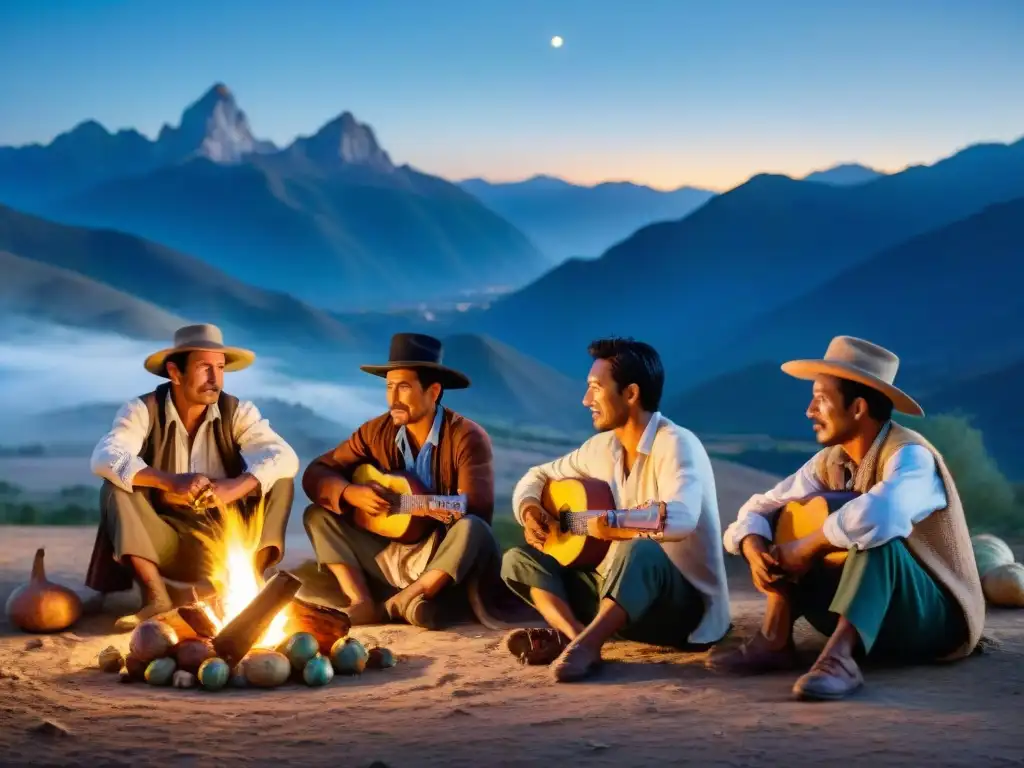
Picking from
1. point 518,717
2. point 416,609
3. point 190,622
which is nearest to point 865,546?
point 518,717

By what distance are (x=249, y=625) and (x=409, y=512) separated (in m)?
1.30

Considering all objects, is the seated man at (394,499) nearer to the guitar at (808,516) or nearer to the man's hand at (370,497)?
the man's hand at (370,497)

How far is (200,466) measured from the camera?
6367mm

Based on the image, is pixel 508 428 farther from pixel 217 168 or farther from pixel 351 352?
pixel 217 168

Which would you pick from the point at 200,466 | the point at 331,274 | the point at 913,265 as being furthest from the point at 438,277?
the point at 200,466

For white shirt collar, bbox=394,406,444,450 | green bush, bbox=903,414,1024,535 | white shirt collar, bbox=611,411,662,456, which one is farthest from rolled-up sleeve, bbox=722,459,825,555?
green bush, bbox=903,414,1024,535

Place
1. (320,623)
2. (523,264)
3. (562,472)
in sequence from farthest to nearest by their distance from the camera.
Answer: (523,264), (562,472), (320,623)

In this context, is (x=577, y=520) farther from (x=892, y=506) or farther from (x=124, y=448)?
(x=124, y=448)

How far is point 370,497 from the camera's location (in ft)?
19.8

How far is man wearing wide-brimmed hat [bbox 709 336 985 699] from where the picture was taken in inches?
175

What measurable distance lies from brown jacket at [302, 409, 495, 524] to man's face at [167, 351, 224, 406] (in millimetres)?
629

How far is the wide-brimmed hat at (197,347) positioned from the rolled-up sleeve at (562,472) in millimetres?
1684

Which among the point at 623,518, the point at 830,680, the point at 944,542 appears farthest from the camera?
the point at 623,518

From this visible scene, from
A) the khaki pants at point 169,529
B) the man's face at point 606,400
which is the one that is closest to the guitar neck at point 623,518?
the man's face at point 606,400
